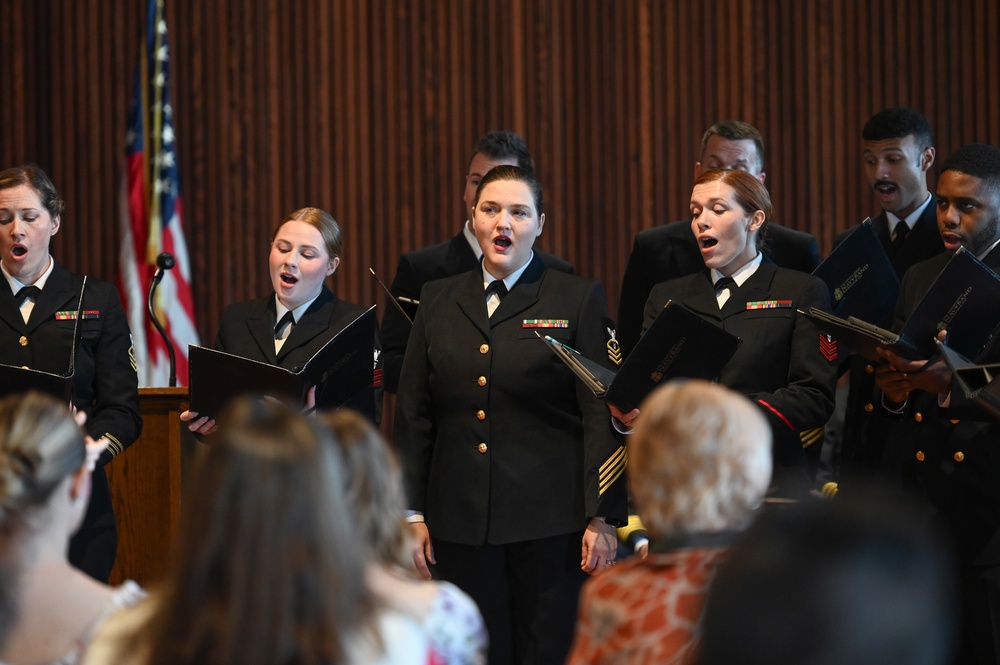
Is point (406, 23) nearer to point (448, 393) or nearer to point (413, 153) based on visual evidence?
point (413, 153)

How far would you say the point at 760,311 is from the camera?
3150 mm

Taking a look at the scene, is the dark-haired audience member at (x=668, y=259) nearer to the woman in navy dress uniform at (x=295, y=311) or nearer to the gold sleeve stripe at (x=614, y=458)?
the gold sleeve stripe at (x=614, y=458)

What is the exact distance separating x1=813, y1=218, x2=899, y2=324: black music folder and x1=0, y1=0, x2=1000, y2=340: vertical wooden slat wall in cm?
230

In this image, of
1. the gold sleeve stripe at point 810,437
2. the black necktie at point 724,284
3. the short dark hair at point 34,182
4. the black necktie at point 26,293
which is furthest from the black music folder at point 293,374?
the gold sleeve stripe at point 810,437

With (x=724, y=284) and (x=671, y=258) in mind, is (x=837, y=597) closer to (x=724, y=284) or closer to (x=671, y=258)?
(x=724, y=284)

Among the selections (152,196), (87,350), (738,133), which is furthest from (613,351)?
(152,196)

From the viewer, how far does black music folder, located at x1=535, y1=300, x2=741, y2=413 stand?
2.81 m

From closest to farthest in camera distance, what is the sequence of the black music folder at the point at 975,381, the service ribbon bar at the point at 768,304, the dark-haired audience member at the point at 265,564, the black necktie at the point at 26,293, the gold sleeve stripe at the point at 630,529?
the dark-haired audience member at the point at 265,564 → the black music folder at the point at 975,381 → the service ribbon bar at the point at 768,304 → the black necktie at the point at 26,293 → the gold sleeve stripe at the point at 630,529

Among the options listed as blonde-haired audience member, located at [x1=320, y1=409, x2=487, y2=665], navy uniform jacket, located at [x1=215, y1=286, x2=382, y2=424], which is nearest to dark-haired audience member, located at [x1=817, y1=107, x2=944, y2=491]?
navy uniform jacket, located at [x1=215, y1=286, x2=382, y2=424]

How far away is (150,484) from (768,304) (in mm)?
1789

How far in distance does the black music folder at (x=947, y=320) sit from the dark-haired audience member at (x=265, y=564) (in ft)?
5.60

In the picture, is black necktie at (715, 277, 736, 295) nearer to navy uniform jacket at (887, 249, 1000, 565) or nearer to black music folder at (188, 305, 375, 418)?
navy uniform jacket at (887, 249, 1000, 565)

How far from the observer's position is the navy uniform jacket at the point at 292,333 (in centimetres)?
331

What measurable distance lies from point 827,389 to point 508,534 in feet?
2.72
